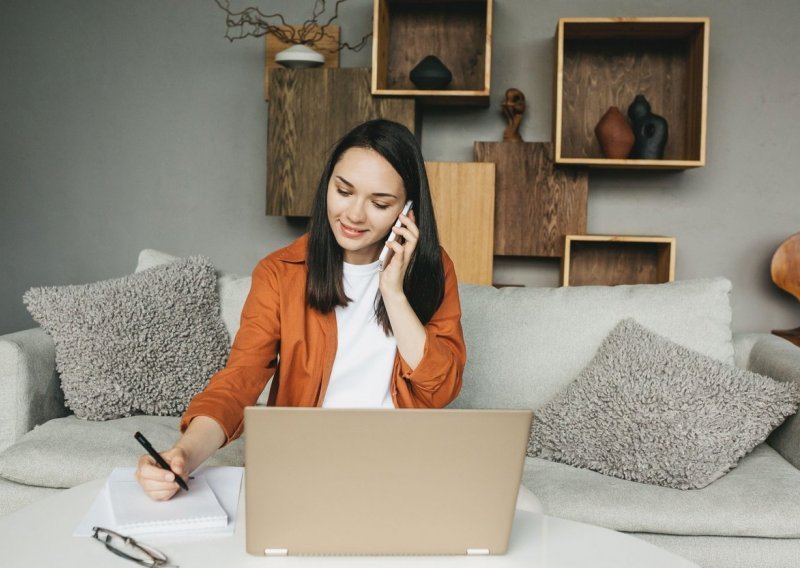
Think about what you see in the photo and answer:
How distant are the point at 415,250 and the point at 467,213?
5.17 feet

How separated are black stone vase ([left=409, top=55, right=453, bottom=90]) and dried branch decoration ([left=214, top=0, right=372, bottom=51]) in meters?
0.38

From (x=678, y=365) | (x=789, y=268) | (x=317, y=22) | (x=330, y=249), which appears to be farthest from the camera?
(x=317, y=22)

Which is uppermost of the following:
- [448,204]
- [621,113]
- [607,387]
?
[621,113]

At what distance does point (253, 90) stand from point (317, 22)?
1.27 ft

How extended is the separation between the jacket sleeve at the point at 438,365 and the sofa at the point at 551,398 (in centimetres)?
35

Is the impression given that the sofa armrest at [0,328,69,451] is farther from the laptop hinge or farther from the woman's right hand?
the laptop hinge

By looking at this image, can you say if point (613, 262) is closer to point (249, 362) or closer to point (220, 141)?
point (220, 141)

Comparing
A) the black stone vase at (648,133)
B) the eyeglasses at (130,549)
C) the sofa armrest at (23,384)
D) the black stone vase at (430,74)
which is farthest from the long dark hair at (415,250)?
the black stone vase at (648,133)

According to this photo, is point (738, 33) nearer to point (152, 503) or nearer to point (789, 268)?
point (789, 268)

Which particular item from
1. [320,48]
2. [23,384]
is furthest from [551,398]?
[320,48]

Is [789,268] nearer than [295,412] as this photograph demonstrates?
No

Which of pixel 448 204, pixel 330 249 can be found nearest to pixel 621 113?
pixel 448 204

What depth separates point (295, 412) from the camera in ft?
2.67

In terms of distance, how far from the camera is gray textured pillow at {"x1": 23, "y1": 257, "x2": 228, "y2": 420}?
2121 millimetres
